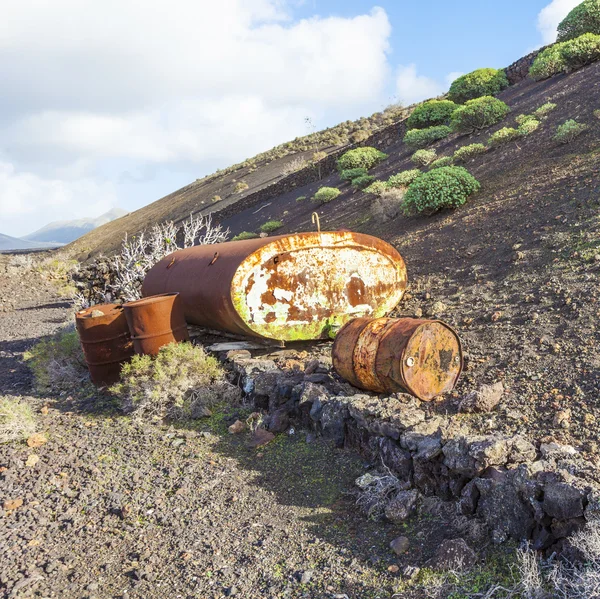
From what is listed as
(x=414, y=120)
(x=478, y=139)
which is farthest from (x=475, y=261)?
(x=414, y=120)

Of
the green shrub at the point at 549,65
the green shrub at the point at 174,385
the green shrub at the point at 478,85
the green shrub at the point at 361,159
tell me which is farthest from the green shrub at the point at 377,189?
the green shrub at the point at 478,85

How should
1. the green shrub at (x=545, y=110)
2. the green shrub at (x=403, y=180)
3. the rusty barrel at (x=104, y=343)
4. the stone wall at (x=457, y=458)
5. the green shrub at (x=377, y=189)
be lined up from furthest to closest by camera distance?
the green shrub at (x=377, y=189) < the green shrub at (x=403, y=180) < the green shrub at (x=545, y=110) < the rusty barrel at (x=104, y=343) < the stone wall at (x=457, y=458)

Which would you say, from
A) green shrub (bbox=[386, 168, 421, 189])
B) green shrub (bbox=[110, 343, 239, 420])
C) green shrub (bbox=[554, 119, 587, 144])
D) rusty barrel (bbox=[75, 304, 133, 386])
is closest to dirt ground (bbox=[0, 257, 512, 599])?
green shrub (bbox=[110, 343, 239, 420])

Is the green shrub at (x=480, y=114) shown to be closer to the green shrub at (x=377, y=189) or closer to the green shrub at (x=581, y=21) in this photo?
the green shrub at (x=377, y=189)

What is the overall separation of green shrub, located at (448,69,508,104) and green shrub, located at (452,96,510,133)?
5.94m

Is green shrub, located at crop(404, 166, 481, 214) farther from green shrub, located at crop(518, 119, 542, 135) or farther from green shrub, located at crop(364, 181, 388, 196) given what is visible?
green shrub, located at crop(364, 181, 388, 196)

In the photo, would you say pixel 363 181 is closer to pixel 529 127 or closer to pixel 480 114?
pixel 480 114

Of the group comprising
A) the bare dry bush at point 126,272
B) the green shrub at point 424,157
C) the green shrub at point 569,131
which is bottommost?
the bare dry bush at point 126,272

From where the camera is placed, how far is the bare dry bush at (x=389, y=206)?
11650 millimetres

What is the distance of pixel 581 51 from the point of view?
617 inches

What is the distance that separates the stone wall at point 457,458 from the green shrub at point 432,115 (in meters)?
16.7

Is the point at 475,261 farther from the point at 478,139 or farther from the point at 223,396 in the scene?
the point at 478,139

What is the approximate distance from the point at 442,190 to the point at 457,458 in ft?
23.7

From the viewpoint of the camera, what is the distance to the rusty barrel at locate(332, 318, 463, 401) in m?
4.68
